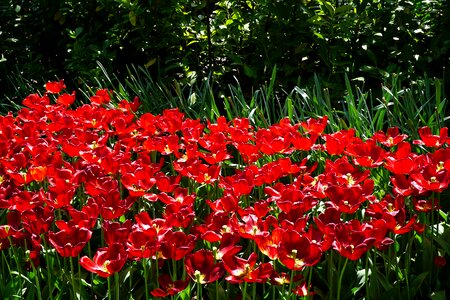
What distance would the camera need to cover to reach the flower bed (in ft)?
5.56

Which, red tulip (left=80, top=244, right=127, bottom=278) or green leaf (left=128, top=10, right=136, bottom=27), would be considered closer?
red tulip (left=80, top=244, right=127, bottom=278)

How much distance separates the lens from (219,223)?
184 cm

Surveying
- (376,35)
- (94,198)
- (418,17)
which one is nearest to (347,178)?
(94,198)

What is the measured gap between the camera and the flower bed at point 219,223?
5.56ft

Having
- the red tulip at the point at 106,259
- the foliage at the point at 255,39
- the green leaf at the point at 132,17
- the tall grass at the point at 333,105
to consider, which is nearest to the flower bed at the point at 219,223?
the red tulip at the point at 106,259

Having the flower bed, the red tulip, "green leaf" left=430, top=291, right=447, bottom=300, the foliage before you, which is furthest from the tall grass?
the red tulip

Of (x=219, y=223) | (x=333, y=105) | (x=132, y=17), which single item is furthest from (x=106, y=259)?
(x=132, y=17)

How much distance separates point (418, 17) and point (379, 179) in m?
1.95

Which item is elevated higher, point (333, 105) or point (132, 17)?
point (132, 17)

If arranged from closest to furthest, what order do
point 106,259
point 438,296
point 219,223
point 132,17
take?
1. point 106,259
2. point 219,223
3. point 438,296
4. point 132,17

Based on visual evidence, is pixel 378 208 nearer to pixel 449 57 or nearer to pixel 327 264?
pixel 327 264

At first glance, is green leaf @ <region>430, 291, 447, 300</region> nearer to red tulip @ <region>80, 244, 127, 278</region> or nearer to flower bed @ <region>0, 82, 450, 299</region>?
flower bed @ <region>0, 82, 450, 299</region>

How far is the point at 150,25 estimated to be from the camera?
424 cm

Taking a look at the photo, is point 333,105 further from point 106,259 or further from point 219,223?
point 106,259
